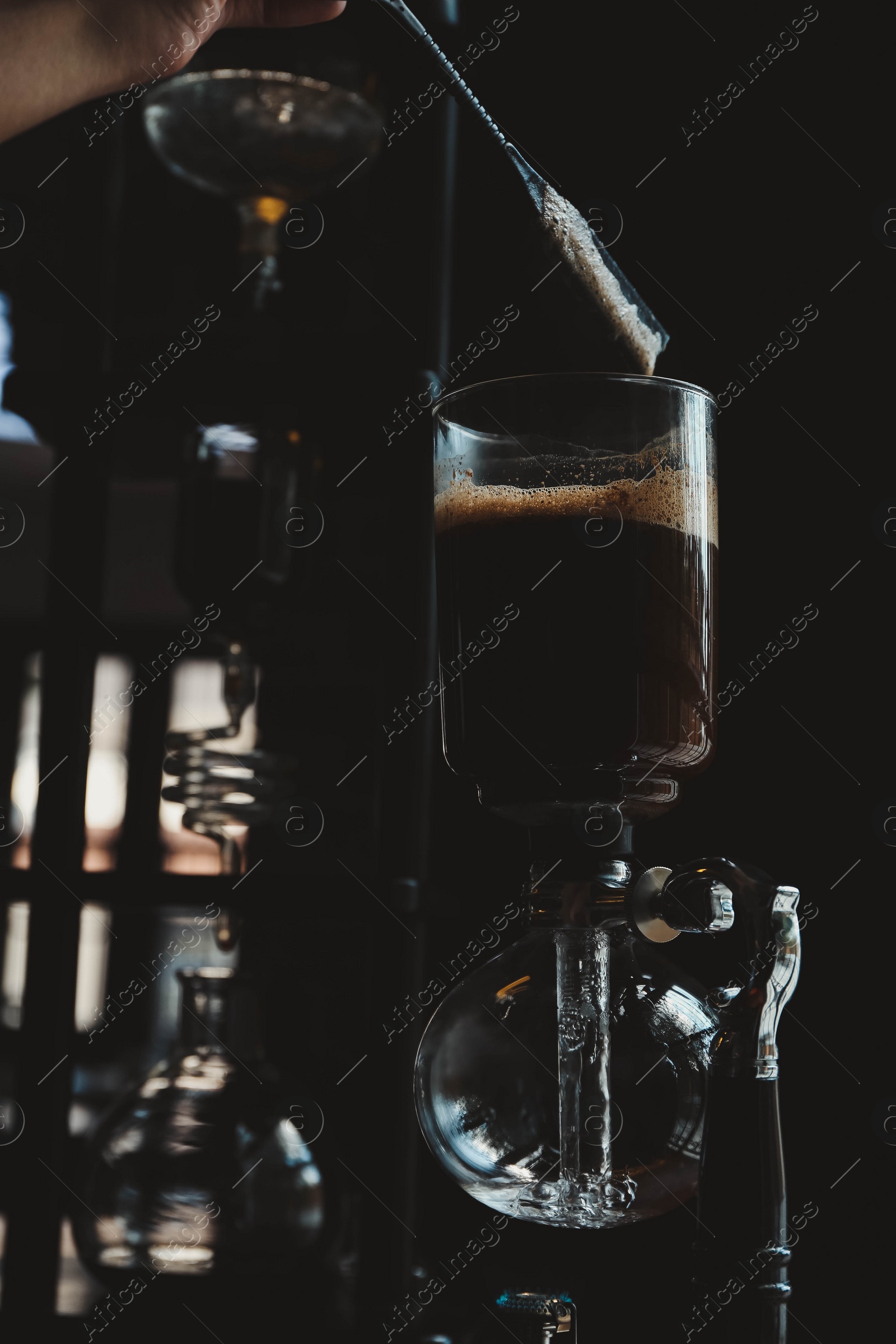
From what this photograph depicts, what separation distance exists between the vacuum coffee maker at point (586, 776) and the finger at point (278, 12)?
1.01ft

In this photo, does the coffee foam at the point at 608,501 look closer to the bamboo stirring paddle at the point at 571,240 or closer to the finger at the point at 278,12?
the bamboo stirring paddle at the point at 571,240

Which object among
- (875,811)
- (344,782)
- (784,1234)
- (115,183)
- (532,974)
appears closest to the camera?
(784,1234)

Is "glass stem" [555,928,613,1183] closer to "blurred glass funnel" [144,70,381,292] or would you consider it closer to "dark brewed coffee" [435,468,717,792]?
"dark brewed coffee" [435,468,717,792]

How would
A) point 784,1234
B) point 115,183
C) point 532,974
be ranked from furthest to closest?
point 115,183 < point 532,974 < point 784,1234

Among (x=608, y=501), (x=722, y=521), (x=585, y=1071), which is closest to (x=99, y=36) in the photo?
(x=608, y=501)

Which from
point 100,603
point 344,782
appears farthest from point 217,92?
point 344,782

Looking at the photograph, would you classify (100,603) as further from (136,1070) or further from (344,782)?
(136,1070)

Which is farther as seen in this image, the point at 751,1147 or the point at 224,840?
the point at 224,840

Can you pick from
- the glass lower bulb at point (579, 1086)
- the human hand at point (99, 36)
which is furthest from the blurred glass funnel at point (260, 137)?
the glass lower bulb at point (579, 1086)

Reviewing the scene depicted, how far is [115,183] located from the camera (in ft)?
3.41

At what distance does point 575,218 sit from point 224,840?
0.60 metres

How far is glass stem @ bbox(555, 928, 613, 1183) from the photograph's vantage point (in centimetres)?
57

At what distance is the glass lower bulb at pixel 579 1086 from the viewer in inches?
22.5

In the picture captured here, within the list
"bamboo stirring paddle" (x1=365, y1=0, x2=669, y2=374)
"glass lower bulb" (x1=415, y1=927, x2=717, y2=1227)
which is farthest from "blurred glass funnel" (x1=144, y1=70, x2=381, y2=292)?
"glass lower bulb" (x1=415, y1=927, x2=717, y2=1227)
